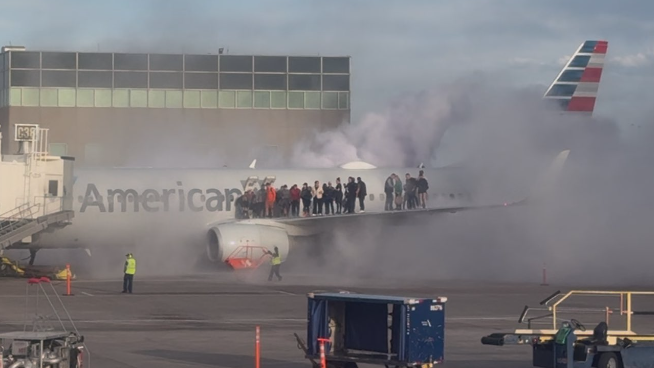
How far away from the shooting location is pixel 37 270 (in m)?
36.5

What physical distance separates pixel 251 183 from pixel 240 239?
414 centimetres

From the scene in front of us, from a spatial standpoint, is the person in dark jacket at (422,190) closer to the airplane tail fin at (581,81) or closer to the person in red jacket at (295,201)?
the person in red jacket at (295,201)

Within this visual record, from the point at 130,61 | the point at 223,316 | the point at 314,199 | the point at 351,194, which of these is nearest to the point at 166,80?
the point at 130,61

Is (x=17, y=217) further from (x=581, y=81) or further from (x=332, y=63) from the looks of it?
(x=332, y=63)

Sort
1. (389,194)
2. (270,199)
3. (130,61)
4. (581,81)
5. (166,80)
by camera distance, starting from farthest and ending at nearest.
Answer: (166,80) < (130,61) < (581,81) < (389,194) < (270,199)

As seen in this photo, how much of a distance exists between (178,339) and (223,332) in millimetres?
1431

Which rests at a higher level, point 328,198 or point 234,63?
point 234,63

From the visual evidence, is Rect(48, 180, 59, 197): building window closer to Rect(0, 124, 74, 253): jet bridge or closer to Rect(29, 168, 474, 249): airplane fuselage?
Rect(0, 124, 74, 253): jet bridge

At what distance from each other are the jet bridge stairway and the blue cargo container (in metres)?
19.7

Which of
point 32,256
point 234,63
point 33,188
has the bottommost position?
point 32,256

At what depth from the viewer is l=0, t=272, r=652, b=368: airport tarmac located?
1828cm

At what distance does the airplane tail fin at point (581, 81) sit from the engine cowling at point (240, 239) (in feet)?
62.5

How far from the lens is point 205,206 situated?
38.8 metres

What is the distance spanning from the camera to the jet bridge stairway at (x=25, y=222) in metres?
33.8
